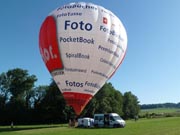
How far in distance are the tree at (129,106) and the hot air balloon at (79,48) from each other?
77171mm

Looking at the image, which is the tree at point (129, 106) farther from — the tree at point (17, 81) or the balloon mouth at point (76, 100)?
the balloon mouth at point (76, 100)

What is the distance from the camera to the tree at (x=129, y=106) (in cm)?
10006

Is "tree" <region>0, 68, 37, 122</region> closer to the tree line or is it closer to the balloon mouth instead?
the tree line

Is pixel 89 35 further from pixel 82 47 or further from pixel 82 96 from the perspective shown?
pixel 82 96

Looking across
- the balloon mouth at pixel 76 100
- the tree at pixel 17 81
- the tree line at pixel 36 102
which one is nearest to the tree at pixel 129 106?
the tree line at pixel 36 102

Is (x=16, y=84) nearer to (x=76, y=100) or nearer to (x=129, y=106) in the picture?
(x=129, y=106)

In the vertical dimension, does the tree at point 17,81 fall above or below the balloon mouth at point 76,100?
above

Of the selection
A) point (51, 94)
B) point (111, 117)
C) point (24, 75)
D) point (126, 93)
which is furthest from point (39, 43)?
point (126, 93)

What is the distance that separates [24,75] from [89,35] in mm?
68087

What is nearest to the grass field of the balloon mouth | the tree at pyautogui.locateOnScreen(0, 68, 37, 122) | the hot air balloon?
the hot air balloon

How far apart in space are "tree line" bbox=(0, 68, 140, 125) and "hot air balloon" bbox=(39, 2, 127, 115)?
41.5m

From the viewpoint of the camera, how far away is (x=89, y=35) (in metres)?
20.9

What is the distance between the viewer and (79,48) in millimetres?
20750

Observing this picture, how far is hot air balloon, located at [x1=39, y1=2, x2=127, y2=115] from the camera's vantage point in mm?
20734
